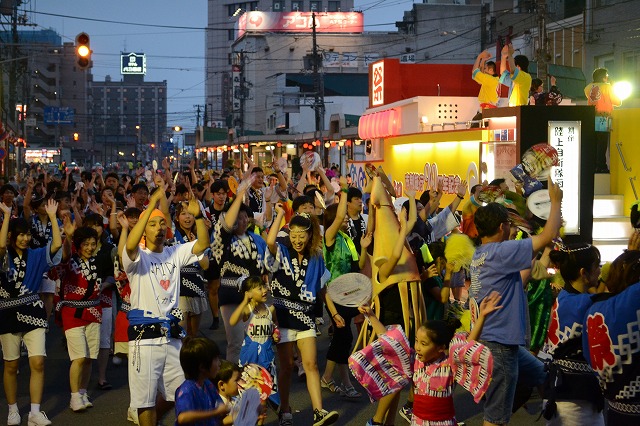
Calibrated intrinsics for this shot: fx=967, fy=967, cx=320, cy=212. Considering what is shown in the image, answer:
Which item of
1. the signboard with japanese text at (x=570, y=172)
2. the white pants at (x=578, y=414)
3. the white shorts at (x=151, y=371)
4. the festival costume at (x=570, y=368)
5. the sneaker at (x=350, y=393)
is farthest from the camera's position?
the signboard with japanese text at (x=570, y=172)

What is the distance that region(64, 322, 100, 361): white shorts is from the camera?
8.64 m

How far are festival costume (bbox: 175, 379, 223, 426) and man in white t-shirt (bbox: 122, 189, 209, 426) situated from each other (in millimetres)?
1746

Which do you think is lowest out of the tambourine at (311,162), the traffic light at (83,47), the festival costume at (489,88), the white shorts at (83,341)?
the white shorts at (83,341)

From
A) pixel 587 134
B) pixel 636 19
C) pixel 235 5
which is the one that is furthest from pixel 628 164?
pixel 235 5

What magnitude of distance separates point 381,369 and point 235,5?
141 m

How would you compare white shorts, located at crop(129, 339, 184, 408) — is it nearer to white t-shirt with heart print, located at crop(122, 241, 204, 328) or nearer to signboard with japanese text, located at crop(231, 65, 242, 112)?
white t-shirt with heart print, located at crop(122, 241, 204, 328)

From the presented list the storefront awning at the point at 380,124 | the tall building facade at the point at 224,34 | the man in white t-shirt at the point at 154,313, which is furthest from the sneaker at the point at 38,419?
the tall building facade at the point at 224,34

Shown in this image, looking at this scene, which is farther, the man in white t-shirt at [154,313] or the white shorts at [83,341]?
the white shorts at [83,341]

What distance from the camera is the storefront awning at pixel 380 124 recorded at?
26.4 metres

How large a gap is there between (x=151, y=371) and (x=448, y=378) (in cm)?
224

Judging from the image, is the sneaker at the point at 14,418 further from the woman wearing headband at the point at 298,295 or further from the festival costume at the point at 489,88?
the festival costume at the point at 489,88

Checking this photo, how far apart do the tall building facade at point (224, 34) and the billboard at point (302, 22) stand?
75.7 ft

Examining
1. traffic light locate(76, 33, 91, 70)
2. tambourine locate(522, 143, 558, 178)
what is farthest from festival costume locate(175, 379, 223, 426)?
traffic light locate(76, 33, 91, 70)

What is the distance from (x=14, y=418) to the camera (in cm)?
822
